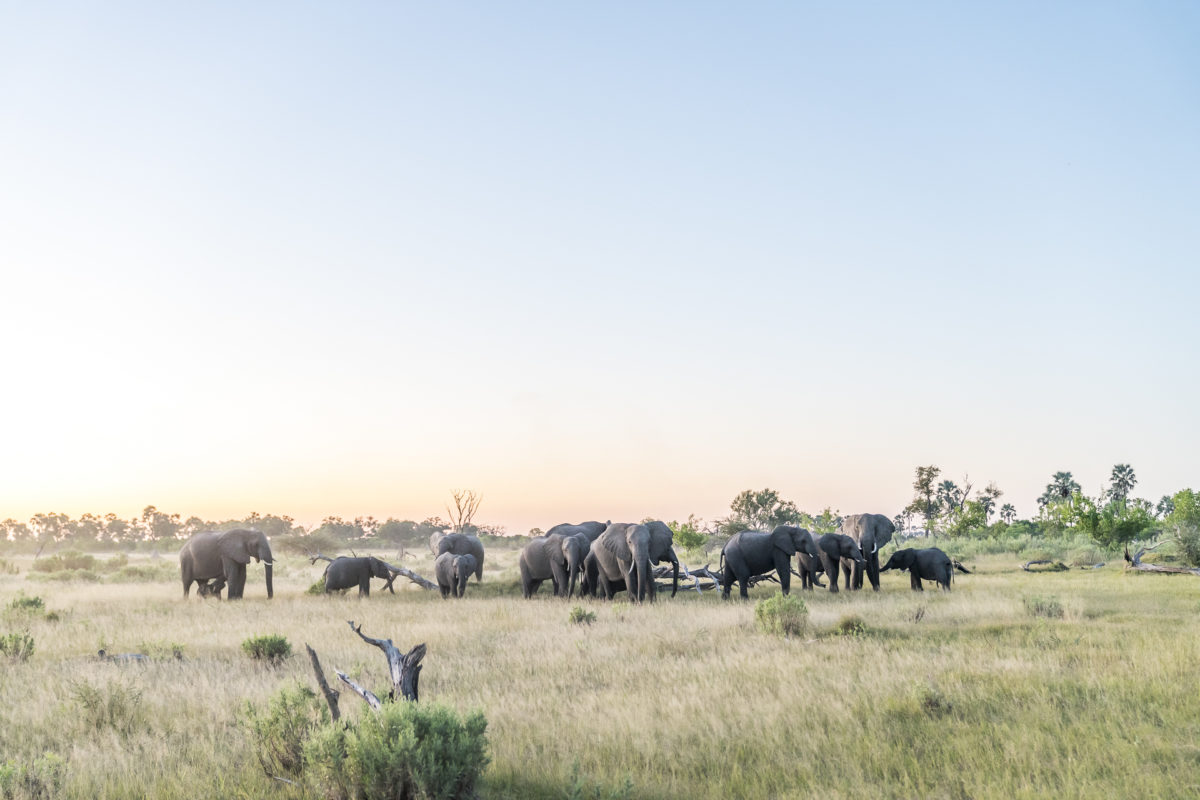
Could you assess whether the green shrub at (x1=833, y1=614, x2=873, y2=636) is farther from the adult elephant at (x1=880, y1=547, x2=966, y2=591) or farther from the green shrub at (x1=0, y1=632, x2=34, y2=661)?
the green shrub at (x1=0, y1=632, x2=34, y2=661)

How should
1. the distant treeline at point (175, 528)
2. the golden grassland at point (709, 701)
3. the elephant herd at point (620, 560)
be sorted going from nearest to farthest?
the golden grassland at point (709, 701) → the elephant herd at point (620, 560) → the distant treeline at point (175, 528)

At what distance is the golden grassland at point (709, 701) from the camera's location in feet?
22.0

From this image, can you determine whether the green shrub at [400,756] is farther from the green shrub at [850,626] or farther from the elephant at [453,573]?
the elephant at [453,573]

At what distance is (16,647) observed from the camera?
42.3 feet

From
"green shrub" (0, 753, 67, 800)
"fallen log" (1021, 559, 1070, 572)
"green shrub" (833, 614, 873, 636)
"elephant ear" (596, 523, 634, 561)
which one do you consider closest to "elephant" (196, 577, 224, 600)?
"elephant ear" (596, 523, 634, 561)

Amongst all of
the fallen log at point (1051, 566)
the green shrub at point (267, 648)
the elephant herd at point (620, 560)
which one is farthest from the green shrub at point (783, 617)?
the fallen log at point (1051, 566)

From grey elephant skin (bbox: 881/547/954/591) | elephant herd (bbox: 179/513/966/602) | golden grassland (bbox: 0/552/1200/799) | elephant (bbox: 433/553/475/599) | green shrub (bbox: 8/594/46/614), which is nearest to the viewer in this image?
golden grassland (bbox: 0/552/1200/799)

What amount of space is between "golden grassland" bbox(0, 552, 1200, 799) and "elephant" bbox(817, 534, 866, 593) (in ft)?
21.3

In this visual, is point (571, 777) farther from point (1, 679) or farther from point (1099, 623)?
point (1099, 623)

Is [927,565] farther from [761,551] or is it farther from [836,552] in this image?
[761,551]

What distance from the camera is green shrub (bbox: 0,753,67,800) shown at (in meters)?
6.39

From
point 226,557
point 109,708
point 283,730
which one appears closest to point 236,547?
point 226,557

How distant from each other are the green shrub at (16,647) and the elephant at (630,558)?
13134 millimetres

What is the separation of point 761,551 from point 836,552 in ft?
10.4
